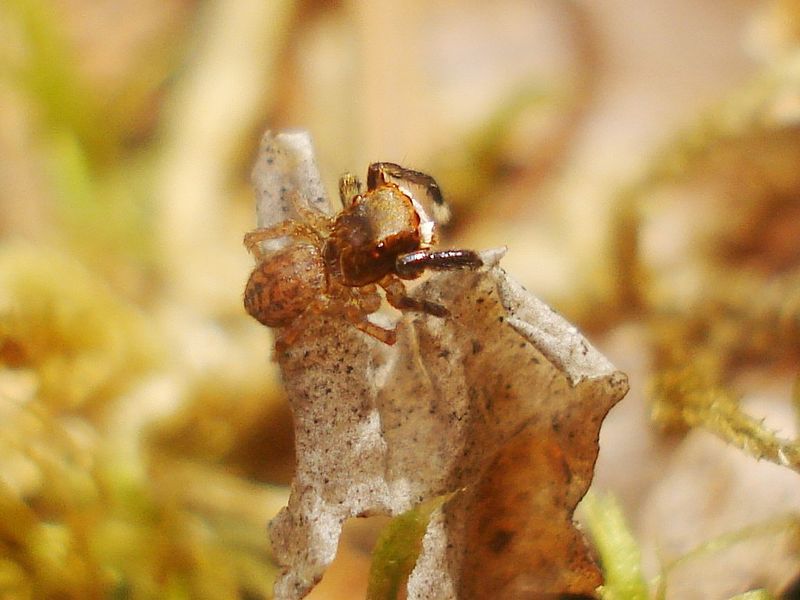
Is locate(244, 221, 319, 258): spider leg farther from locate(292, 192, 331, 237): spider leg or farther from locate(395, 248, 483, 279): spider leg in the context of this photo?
locate(395, 248, 483, 279): spider leg

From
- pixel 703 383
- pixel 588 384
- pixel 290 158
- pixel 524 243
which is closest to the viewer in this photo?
pixel 588 384

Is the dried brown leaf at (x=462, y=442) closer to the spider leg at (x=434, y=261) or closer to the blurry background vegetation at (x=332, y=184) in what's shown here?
the spider leg at (x=434, y=261)

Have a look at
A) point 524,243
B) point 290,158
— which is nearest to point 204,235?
point 524,243

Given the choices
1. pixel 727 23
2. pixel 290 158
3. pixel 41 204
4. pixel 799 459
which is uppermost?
pixel 727 23

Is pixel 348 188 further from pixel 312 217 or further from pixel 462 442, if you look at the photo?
pixel 462 442

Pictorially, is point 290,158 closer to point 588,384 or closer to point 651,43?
point 588,384

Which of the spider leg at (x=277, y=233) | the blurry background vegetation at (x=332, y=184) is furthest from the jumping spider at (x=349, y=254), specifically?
the blurry background vegetation at (x=332, y=184)

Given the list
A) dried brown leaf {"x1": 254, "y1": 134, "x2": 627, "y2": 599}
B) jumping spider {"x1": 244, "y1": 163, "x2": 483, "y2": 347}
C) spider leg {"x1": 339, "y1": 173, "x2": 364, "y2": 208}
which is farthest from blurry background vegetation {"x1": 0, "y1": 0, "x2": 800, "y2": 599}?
spider leg {"x1": 339, "y1": 173, "x2": 364, "y2": 208}

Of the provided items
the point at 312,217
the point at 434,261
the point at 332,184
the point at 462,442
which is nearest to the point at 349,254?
the point at 312,217
